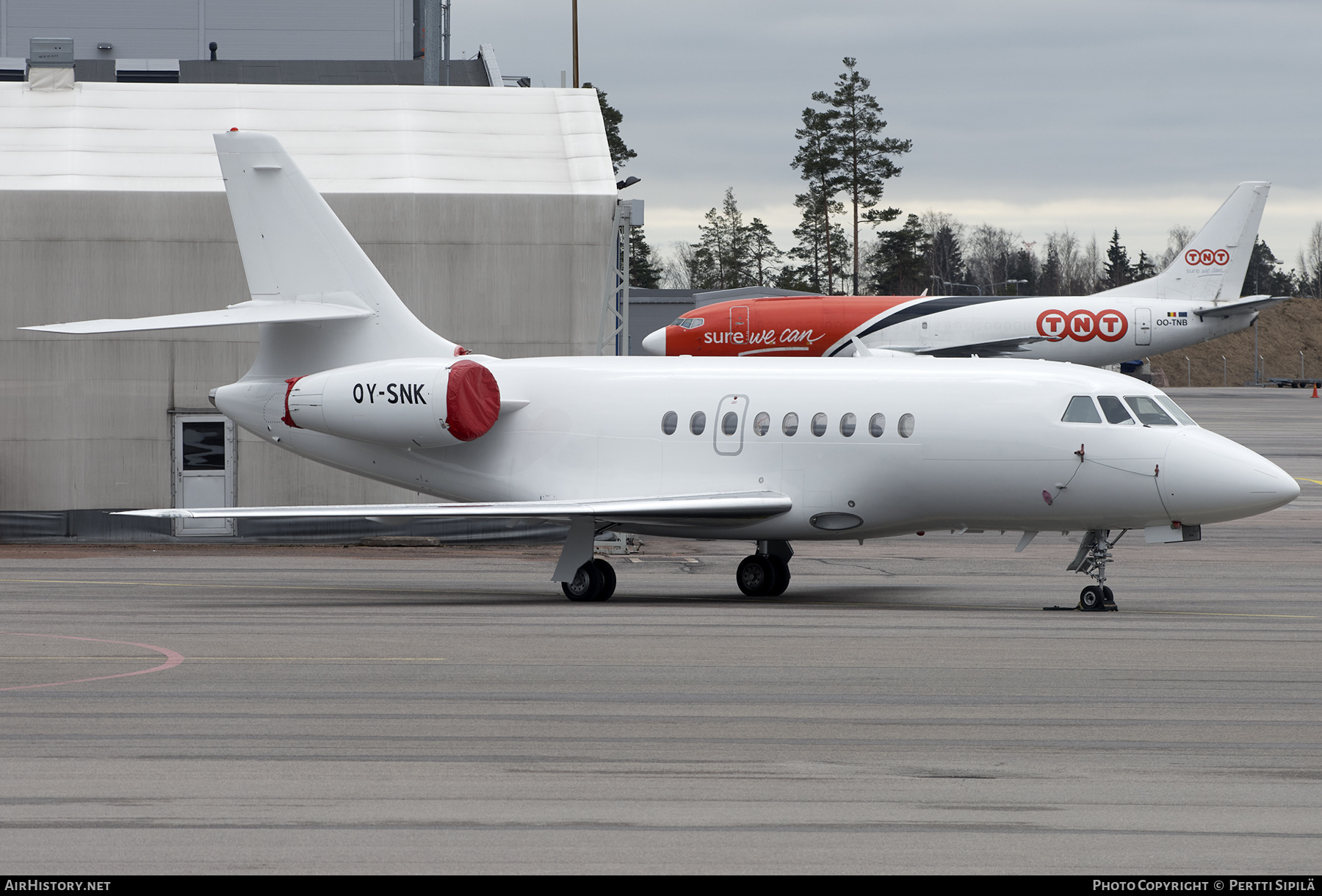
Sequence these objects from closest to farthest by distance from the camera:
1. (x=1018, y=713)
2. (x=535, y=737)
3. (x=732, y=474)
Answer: (x=535, y=737) → (x=1018, y=713) → (x=732, y=474)

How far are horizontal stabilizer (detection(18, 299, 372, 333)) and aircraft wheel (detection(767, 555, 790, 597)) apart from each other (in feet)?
23.6

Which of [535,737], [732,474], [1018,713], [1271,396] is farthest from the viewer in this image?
[1271,396]

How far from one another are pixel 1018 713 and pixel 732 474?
9.49 metres

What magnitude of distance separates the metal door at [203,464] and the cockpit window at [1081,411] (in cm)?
1741

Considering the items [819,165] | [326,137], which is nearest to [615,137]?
[819,165]

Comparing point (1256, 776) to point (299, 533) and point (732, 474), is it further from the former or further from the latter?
point (299, 533)

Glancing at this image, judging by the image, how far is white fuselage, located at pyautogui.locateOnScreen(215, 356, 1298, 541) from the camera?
19.4 m

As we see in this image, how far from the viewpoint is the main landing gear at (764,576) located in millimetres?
22234

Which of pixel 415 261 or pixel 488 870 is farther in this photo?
pixel 415 261

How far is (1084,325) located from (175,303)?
131 feet

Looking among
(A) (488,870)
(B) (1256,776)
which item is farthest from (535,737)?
(B) (1256,776)

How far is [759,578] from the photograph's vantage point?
22.2 meters

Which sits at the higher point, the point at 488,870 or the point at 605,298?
the point at 605,298

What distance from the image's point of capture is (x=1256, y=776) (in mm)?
10211
